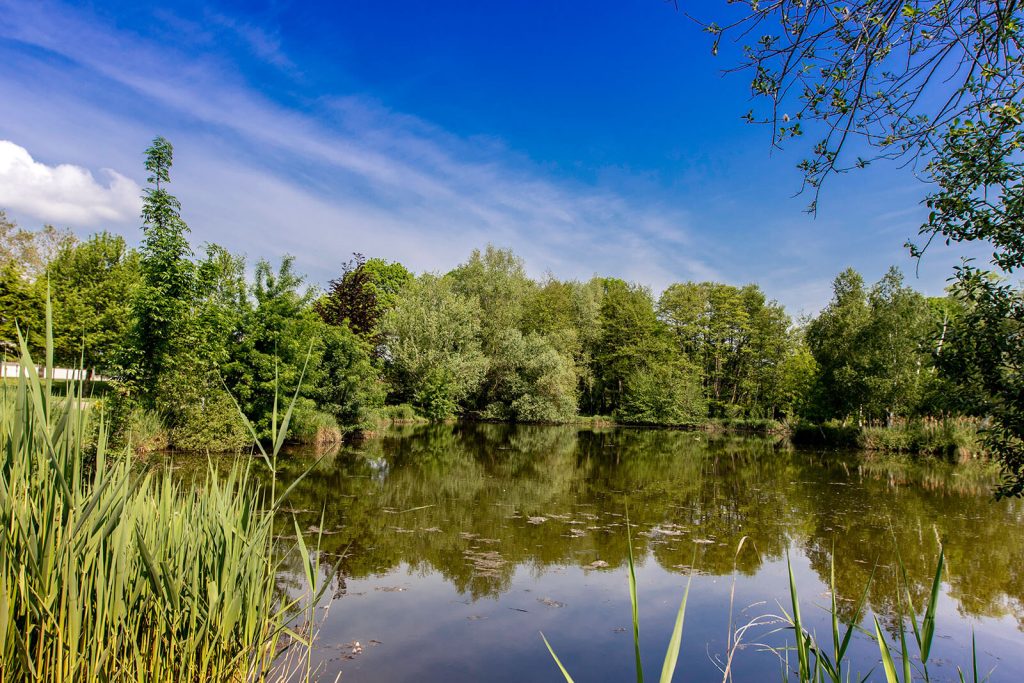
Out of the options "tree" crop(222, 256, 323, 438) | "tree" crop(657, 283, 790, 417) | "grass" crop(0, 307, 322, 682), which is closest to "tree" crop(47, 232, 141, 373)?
"tree" crop(222, 256, 323, 438)

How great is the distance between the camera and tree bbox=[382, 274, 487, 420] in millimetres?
30922

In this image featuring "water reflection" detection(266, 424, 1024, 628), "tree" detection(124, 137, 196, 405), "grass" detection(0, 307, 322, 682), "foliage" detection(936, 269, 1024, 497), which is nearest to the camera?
"grass" detection(0, 307, 322, 682)

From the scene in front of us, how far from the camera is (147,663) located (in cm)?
295

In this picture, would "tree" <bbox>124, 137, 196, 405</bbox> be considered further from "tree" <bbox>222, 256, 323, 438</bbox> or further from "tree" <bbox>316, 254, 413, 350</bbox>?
"tree" <bbox>316, 254, 413, 350</bbox>

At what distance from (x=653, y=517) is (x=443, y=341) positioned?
70.6 feet

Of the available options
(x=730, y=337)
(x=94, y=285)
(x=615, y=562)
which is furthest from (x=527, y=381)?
(x=615, y=562)

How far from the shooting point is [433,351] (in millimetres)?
30750

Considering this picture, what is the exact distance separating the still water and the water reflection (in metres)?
0.05

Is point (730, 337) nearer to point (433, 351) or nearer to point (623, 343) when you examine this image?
point (623, 343)

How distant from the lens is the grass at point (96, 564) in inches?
89.4

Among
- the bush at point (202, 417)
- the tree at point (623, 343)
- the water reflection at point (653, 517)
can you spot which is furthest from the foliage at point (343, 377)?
the tree at point (623, 343)

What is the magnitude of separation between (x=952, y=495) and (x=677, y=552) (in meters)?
9.88

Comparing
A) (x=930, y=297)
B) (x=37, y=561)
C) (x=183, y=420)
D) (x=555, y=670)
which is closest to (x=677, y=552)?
(x=555, y=670)

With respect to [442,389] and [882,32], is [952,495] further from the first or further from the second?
[442,389]
